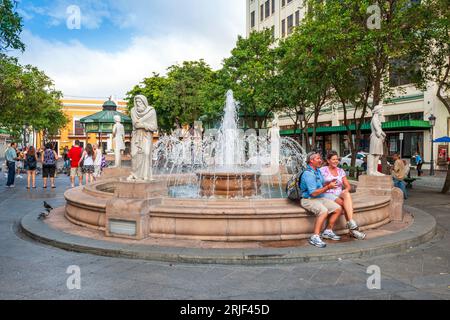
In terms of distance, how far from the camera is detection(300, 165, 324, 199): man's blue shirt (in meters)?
6.98

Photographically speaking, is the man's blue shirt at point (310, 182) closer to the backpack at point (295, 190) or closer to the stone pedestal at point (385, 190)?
the backpack at point (295, 190)

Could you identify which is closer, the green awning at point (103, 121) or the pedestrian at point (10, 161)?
the pedestrian at point (10, 161)

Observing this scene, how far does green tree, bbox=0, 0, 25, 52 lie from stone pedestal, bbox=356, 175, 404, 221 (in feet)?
37.8

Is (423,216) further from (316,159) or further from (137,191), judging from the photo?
(137,191)

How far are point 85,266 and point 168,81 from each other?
4231cm

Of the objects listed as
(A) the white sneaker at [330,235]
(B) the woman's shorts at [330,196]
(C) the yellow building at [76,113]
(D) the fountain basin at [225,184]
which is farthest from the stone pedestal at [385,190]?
(C) the yellow building at [76,113]

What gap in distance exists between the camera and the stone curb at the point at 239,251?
600 cm

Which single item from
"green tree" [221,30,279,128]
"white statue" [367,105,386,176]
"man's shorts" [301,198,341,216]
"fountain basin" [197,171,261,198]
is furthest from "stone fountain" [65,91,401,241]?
"green tree" [221,30,279,128]

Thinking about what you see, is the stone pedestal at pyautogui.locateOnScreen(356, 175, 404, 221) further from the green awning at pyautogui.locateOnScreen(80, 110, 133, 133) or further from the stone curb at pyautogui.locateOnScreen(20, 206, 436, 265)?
the green awning at pyautogui.locateOnScreen(80, 110, 133, 133)

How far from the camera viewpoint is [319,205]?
685 centimetres

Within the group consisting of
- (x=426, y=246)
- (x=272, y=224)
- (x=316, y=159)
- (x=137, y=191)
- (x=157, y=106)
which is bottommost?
(x=426, y=246)

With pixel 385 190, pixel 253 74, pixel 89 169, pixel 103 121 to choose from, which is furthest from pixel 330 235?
pixel 253 74

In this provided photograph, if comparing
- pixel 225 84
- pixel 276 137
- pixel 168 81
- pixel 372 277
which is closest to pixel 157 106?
pixel 168 81

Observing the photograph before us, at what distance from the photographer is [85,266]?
581 centimetres
